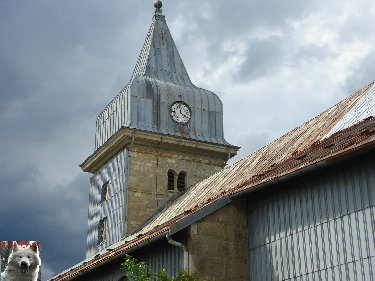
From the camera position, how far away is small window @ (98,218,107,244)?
33250 millimetres

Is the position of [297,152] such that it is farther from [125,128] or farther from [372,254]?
[125,128]

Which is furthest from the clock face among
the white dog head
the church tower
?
the white dog head

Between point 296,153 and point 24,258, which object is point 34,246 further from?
point 296,153

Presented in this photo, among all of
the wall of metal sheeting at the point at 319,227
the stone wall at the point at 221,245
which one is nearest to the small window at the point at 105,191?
the stone wall at the point at 221,245

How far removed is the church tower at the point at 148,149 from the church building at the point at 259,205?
6cm

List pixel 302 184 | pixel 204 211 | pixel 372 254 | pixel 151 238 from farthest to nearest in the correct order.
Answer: pixel 151 238 < pixel 204 211 < pixel 302 184 < pixel 372 254

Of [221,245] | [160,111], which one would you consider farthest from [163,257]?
[160,111]

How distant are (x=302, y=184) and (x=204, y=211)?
91.0 inches

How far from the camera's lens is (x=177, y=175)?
32.8 metres

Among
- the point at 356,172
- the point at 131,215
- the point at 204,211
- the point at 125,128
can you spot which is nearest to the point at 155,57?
the point at 125,128

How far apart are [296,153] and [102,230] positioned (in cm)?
1724

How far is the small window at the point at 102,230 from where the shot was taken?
33.2 metres

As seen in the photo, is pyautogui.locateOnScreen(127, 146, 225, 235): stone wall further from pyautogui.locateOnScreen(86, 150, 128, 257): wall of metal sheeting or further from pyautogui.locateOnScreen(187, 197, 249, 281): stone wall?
pyautogui.locateOnScreen(187, 197, 249, 281): stone wall

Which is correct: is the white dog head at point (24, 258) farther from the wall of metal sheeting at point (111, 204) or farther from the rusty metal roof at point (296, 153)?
the wall of metal sheeting at point (111, 204)
